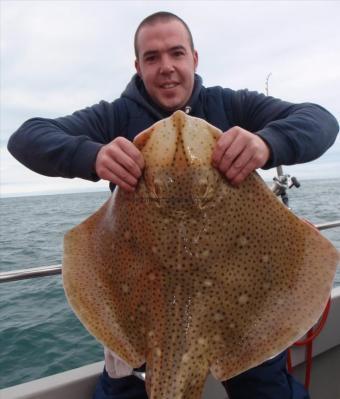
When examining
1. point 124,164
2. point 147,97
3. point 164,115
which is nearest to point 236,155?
point 124,164

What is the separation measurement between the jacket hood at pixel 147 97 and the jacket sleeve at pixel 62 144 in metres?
0.25

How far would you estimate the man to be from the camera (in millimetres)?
1698

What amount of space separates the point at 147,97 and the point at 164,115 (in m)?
0.18

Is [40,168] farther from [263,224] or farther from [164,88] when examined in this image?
[263,224]

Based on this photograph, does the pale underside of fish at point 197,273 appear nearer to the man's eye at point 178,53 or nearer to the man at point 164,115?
the man at point 164,115

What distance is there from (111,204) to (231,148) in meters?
0.62

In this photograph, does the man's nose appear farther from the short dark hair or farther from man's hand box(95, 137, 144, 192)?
man's hand box(95, 137, 144, 192)

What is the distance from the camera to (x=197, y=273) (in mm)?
1617

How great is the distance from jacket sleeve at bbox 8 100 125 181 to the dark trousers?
50.7 inches

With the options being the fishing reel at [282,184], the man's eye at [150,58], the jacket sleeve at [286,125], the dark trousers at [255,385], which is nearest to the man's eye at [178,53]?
the man's eye at [150,58]

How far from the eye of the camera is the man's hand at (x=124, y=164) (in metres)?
1.67

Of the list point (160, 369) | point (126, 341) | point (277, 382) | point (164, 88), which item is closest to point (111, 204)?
point (126, 341)

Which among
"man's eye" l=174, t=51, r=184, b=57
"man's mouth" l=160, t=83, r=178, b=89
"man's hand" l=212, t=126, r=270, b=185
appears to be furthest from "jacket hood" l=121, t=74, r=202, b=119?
"man's hand" l=212, t=126, r=270, b=185

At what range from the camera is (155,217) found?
1.69 meters
